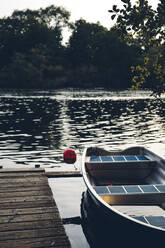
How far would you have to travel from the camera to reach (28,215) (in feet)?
27.8

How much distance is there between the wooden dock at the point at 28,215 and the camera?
7.28 metres

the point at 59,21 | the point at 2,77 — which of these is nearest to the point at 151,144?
the point at 2,77

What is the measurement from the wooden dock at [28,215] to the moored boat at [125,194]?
39.1 inches

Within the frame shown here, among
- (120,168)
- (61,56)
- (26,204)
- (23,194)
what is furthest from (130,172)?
(61,56)

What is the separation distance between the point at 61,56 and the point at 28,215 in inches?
3879

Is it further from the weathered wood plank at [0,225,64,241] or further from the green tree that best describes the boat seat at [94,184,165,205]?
the green tree

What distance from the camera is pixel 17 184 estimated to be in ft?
35.3

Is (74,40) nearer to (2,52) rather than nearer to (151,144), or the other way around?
(2,52)

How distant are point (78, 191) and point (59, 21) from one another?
10846 cm

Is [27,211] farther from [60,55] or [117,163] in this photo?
[60,55]

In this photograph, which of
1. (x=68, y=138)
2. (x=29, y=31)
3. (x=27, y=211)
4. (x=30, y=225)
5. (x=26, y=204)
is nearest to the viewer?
(x=30, y=225)

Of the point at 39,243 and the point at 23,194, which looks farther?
the point at 23,194

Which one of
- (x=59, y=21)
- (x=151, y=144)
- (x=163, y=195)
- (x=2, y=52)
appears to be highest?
(x=59, y=21)

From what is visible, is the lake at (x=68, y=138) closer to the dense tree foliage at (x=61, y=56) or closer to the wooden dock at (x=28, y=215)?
the wooden dock at (x=28, y=215)
